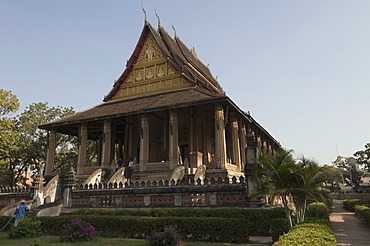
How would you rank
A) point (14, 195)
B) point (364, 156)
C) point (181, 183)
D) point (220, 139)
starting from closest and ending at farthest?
point (181, 183) < point (220, 139) < point (14, 195) < point (364, 156)

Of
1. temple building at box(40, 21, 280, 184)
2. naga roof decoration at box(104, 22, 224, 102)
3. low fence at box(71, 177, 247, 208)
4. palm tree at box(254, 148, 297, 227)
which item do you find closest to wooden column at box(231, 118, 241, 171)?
temple building at box(40, 21, 280, 184)

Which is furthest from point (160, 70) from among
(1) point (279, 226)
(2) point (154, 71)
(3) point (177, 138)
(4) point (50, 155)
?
(1) point (279, 226)

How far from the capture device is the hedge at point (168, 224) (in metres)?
9.46

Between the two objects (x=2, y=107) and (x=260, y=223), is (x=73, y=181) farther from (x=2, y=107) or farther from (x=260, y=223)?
(x=2, y=107)


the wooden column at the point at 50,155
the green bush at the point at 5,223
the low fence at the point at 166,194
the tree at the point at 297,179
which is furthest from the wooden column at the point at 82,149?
the tree at the point at 297,179

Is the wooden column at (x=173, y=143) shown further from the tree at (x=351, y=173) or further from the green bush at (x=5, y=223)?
the tree at (x=351, y=173)

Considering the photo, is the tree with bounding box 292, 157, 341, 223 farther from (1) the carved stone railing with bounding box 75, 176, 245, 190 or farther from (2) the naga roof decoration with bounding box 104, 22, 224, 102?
(2) the naga roof decoration with bounding box 104, 22, 224, 102

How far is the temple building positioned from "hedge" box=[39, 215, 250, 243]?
7.22m

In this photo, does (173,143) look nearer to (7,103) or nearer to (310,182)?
(310,182)

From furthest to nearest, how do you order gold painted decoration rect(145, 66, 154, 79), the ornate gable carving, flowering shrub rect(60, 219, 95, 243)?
gold painted decoration rect(145, 66, 154, 79) < the ornate gable carving < flowering shrub rect(60, 219, 95, 243)

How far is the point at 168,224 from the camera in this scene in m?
10.2

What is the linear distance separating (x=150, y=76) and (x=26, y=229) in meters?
16.8

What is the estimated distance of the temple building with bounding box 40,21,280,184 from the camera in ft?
64.1

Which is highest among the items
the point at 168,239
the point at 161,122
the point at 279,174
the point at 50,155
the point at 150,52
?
the point at 150,52
